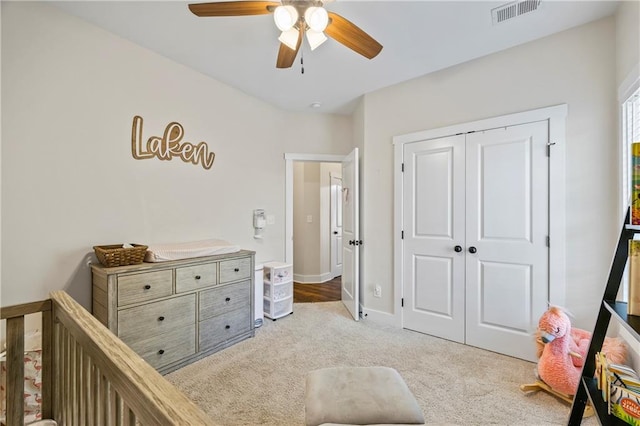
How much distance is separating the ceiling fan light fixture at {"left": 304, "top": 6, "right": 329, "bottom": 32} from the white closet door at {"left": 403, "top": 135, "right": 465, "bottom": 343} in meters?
1.83

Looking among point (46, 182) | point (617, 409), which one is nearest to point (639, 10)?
point (617, 409)

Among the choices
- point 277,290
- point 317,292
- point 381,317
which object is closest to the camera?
point 381,317

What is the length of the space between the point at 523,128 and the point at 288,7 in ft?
7.04

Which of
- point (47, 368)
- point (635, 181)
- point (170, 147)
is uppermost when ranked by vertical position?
point (170, 147)

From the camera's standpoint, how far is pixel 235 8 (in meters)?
1.53

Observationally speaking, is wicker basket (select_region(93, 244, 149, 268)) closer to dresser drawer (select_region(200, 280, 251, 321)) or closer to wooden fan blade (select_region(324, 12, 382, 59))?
dresser drawer (select_region(200, 280, 251, 321))

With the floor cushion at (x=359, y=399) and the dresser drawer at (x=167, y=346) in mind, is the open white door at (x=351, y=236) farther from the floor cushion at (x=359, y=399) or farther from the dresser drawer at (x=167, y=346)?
the floor cushion at (x=359, y=399)

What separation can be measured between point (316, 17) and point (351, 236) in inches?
98.0

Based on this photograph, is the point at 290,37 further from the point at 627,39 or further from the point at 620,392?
the point at 620,392

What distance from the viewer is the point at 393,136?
316 cm

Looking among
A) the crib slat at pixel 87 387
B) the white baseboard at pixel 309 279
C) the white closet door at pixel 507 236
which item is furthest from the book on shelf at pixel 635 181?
the white baseboard at pixel 309 279

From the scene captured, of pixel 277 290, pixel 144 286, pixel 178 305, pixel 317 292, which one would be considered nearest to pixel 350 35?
pixel 144 286

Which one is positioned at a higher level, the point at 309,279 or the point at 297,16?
the point at 297,16

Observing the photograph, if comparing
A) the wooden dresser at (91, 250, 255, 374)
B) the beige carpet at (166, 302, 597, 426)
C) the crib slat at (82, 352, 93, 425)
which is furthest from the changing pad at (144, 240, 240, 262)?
the crib slat at (82, 352, 93, 425)
